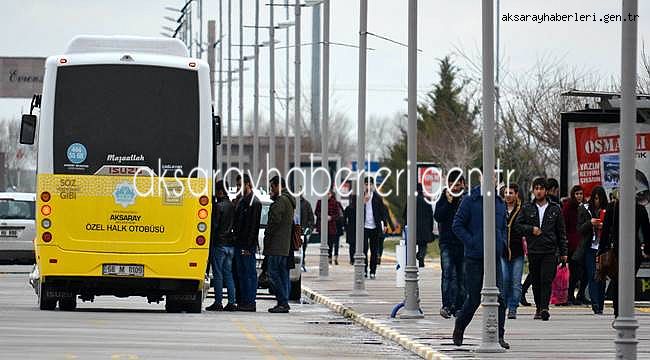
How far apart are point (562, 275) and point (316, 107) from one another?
37758 millimetres

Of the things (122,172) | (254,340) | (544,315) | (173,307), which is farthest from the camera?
(173,307)

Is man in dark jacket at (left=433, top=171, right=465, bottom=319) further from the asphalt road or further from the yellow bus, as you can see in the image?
the yellow bus

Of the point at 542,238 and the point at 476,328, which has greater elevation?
the point at 542,238

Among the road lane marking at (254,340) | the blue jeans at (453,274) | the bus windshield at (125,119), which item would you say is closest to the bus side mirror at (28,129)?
the bus windshield at (125,119)

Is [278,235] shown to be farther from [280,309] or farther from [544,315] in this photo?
[544,315]

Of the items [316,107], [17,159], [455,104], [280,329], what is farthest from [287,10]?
[17,159]

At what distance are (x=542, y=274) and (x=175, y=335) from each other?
5.89 meters

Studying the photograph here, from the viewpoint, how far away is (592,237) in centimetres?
2802

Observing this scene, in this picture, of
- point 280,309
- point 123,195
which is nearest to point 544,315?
point 280,309

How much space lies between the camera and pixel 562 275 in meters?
29.5

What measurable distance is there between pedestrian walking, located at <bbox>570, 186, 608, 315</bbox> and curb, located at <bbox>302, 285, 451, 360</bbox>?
346 cm

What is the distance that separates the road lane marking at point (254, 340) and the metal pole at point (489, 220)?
2251 millimetres

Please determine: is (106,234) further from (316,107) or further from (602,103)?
(316,107)

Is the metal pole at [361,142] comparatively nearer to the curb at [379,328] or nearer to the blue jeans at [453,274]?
the curb at [379,328]
